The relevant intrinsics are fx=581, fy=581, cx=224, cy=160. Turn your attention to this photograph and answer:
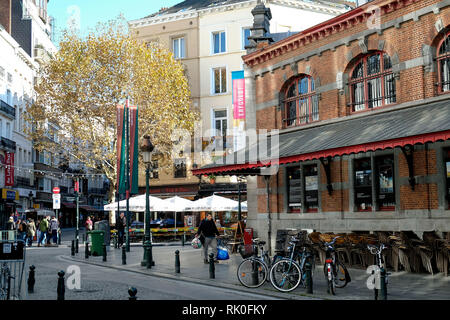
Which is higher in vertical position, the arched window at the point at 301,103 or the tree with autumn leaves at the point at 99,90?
the tree with autumn leaves at the point at 99,90

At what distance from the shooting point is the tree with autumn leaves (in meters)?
35.9

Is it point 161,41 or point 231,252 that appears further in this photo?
point 161,41

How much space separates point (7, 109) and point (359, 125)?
34932 millimetres

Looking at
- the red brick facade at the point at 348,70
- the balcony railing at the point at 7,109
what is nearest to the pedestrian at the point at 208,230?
the red brick facade at the point at 348,70

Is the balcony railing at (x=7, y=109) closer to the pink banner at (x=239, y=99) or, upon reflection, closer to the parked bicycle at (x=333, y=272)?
the pink banner at (x=239, y=99)

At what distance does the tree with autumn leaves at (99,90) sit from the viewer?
118ft

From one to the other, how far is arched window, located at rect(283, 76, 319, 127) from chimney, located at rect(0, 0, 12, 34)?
36.7m

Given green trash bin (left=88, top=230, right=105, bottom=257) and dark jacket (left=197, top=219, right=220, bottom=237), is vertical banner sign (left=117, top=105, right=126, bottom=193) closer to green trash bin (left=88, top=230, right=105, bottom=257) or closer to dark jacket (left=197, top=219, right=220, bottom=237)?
green trash bin (left=88, top=230, right=105, bottom=257)

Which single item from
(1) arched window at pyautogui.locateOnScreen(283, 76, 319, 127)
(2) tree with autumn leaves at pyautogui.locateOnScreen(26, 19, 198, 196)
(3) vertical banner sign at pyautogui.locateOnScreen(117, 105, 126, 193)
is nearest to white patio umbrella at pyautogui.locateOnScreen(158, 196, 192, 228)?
(2) tree with autumn leaves at pyautogui.locateOnScreen(26, 19, 198, 196)

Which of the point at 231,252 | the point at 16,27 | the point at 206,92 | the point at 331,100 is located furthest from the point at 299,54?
the point at 16,27

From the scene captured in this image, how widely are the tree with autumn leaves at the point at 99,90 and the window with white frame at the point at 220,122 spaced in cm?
647
